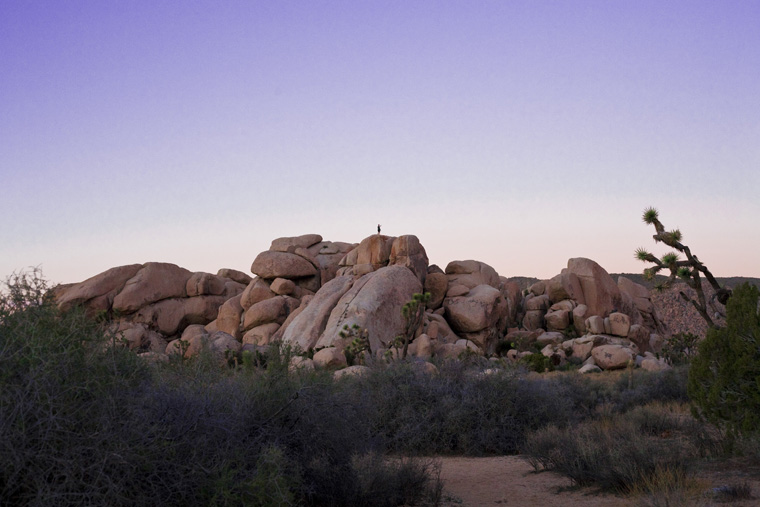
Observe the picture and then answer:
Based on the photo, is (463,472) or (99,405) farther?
(463,472)

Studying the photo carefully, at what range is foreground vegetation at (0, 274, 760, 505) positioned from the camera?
4594 mm

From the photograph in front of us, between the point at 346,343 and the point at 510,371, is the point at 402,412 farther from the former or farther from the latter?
the point at 346,343

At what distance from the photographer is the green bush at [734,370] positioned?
9.86 m

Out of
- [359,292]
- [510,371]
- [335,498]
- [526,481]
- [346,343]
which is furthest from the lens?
[359,292]

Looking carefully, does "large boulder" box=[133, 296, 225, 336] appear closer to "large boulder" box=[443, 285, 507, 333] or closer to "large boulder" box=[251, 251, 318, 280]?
"large boulder" box=[251, 251, 318, 280]

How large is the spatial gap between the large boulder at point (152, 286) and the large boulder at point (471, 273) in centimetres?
1920

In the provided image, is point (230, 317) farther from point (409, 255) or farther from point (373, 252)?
point (409, 255)

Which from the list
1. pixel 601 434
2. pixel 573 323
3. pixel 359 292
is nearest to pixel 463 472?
pixel 601 434

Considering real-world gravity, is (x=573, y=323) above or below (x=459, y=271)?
below

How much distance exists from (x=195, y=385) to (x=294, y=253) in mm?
40923

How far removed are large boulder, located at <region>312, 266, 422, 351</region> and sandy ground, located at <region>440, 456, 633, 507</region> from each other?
23.4 m

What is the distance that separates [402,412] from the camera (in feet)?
42.8

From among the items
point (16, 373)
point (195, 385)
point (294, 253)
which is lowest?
point (195, 385)

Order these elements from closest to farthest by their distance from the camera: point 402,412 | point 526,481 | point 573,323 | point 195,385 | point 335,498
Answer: point 195,385
point 335,498
point 526,481
point 402,412
point 573,323
